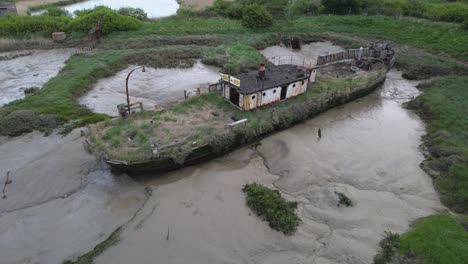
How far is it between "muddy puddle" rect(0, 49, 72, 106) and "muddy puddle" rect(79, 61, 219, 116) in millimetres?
6238

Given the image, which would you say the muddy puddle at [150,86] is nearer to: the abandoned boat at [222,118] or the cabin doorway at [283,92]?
the abandoned boat at [222,118]

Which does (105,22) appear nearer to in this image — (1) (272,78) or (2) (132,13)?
(2) (132,13)

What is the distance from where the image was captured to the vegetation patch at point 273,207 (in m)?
15.8

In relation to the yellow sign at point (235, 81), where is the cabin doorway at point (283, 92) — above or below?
below

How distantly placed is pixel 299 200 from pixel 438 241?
652 cm

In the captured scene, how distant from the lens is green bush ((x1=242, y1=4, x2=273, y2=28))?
48156 millimetres

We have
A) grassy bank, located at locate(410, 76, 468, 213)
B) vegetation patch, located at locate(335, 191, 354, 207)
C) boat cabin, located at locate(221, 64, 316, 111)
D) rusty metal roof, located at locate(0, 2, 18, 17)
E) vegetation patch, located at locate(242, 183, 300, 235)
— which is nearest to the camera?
vegetation patch, located at locate(242, 183, 300, 235)

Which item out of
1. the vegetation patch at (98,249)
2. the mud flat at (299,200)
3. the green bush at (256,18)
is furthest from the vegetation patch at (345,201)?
the green bush at (256,18)

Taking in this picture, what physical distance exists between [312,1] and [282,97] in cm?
4234

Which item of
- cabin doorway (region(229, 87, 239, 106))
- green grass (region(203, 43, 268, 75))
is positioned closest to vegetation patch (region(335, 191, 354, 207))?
cabin doorway (region(229, 87, 239, 106))

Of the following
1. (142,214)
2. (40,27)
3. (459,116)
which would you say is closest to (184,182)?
(142,214)

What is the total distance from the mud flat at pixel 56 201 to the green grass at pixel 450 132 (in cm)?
1701

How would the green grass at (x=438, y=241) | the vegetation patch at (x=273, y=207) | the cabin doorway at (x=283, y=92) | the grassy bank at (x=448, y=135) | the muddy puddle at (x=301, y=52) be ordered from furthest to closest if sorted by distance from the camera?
the muddy puddle at (x=301, y=52) < the cabin doorway at (x=283, y=92) < the grassy bank at (x=448, y=135) < the vegetation patch at (x=273, y=207) < the green grass at (x=438, y=241)

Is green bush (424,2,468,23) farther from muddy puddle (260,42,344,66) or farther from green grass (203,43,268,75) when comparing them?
green grass (203,43,268,75)
